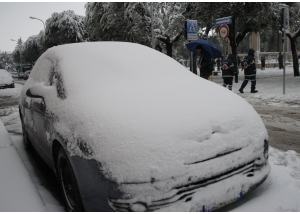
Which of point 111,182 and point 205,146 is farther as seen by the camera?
point 205,146

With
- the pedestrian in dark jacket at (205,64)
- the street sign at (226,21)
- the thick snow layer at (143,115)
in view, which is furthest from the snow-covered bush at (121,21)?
the thick snow layer at (143,115)

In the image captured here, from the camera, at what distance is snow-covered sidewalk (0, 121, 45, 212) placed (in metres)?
3.21

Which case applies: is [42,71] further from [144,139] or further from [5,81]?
[5,81]

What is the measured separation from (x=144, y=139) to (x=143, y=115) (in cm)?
29

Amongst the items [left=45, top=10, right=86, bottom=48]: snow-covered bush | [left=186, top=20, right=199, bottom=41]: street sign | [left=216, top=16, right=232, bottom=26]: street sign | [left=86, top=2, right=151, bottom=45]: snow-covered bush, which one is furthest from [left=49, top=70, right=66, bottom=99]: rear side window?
[left=45, top=10, right=86, bottom=48]: snow-covered bush

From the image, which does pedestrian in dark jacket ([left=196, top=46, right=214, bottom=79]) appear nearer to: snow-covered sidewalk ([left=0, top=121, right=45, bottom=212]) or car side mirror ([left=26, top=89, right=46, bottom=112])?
snow-covered sidewalk ([left=0, top=121, right=45, bottom=212])

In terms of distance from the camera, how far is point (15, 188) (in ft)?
12.0

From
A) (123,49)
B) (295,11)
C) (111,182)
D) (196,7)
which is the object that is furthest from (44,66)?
(295,11)

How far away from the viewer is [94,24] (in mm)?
32062

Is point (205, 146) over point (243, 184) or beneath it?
over

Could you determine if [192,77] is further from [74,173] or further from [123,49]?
[74,173]

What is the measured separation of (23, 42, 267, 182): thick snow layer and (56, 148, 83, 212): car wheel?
0.81ft

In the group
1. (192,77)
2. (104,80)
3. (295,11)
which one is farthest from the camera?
(295,11)

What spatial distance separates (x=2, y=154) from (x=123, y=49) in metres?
2.34
